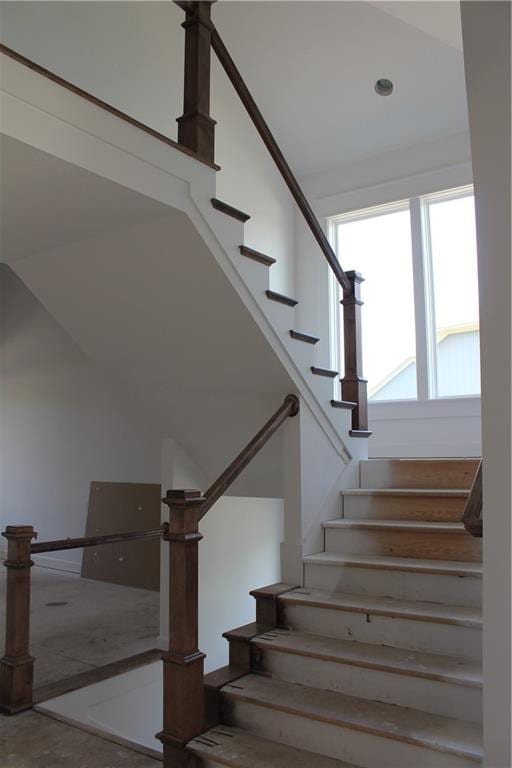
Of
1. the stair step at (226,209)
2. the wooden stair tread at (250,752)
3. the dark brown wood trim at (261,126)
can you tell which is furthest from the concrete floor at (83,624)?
the dark brown wood trim at (261,126)

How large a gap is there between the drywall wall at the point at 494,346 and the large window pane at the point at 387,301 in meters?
3.59

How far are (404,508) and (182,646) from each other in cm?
145

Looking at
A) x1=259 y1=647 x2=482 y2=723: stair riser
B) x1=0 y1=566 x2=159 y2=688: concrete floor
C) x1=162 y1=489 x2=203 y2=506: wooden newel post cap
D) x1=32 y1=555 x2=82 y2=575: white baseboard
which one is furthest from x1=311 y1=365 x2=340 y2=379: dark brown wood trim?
x1=32 y1=555 x2=82 y2=575: white baseboard

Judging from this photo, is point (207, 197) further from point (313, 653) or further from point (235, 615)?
point (235, 615)

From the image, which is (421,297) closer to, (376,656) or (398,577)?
(398,577)

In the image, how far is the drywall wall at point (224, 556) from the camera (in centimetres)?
398

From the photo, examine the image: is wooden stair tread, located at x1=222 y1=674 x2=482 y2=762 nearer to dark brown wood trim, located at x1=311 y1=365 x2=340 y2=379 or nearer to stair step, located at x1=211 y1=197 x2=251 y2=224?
dark brown wood trim, located at x1=311 y1=365 x2=340 y2=379

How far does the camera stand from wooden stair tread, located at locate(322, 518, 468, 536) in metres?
2.88

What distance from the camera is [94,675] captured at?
10.7 ft

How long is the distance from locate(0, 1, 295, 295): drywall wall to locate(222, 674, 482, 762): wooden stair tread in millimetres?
3777

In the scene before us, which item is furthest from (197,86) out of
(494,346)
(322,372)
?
(494,346)

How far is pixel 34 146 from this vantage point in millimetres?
2096

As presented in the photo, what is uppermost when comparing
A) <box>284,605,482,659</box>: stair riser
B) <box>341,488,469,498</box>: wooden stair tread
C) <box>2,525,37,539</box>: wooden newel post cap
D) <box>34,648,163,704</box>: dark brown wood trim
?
<box>341,488,469,498</box>: wooden stair tread

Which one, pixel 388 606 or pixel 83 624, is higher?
pixel 388 606
